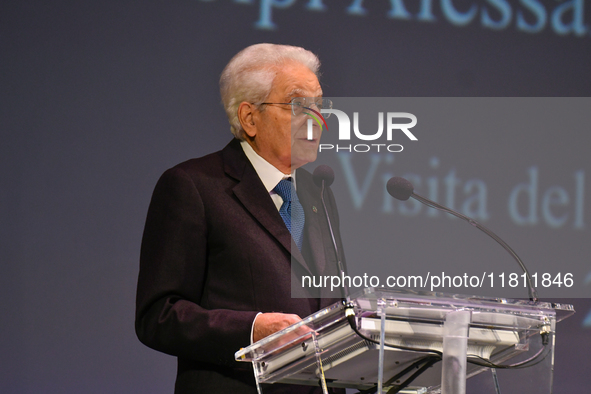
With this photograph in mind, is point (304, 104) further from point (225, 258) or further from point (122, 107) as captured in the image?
point (122, 107)

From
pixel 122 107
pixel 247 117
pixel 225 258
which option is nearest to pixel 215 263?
pixel 225 258

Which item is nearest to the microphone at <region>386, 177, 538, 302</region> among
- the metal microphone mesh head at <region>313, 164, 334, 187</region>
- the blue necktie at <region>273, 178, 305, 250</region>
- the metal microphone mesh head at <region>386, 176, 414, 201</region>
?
the metal microphone mesh head at <region>386, 176, 414, 201</region>

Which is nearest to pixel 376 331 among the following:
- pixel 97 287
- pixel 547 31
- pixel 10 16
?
pixel 97 287

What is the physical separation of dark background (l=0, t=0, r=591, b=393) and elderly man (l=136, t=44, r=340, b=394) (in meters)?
1.17

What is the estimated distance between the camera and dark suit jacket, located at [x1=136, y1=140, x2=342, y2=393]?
1619mm

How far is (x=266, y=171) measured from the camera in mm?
1892

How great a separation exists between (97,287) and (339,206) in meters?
1.67

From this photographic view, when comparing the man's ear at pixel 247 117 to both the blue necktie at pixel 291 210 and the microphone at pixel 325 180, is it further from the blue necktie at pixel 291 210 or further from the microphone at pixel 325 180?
the microphone at pixel 325 180

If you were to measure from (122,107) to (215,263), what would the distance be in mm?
1501

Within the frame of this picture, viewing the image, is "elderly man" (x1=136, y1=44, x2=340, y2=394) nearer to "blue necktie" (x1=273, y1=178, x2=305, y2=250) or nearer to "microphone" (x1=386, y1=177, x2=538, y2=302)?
"blue necktie" (x1=273, y1=178, x2=305, y2=250)

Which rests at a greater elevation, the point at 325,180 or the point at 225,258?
the point at 325,180

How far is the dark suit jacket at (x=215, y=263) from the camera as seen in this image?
1619mm

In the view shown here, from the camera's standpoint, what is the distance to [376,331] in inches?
45.4

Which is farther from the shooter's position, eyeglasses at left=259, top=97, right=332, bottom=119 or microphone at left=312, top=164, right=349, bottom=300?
eyeglasses at left=259, top=97, right=332, bottom=119
